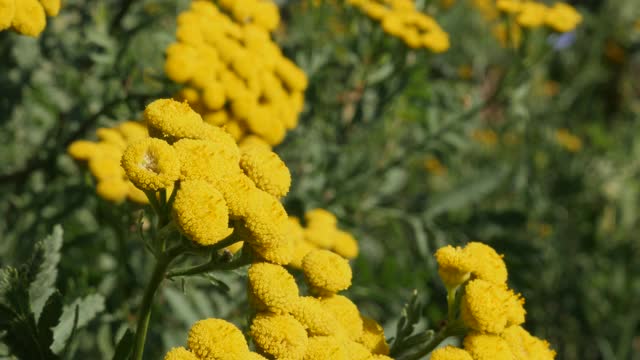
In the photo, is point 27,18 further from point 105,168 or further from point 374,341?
point 374,341

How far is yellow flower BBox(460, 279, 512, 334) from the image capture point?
1.86 meters

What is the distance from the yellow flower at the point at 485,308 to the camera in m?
1.86

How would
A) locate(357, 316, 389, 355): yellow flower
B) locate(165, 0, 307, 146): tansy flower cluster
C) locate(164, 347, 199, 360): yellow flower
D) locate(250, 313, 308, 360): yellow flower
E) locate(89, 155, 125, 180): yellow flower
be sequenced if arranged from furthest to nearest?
1. locate(165, 0, 307, 146): tansy flower cluster
2. locate(89, 155, 125, 180): yellow flower
3. locate(357, 316, 389, 355): yellow flower
4. locate(250, 313, 308, 360): yellow flower
5. locate(164, 347, 199, 360): yellow flower

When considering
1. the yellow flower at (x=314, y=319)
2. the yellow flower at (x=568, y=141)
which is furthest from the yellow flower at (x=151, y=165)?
the yellow flower at (x=568, y=141)

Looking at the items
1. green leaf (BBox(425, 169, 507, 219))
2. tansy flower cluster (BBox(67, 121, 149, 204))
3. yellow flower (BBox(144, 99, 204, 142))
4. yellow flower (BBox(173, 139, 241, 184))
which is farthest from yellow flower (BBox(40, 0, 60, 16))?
green leaf (BBox(425, 169, 507, 219))

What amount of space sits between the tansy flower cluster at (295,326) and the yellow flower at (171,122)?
1.00 ft

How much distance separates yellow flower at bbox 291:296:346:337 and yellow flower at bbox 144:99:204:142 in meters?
0.41

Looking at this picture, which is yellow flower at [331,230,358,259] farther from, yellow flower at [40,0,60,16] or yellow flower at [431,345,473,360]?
yellow flower at [40,0,60,16]

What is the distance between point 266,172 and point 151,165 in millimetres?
250

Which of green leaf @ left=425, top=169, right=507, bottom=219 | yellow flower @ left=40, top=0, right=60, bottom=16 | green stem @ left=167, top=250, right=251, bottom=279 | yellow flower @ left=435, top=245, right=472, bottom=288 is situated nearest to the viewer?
green stem @ left=167, top=250, right=251, bottom=279

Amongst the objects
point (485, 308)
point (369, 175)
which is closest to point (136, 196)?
point (485, 308)

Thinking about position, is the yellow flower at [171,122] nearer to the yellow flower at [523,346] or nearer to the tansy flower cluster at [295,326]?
the tansy flower cluster at [295,326]

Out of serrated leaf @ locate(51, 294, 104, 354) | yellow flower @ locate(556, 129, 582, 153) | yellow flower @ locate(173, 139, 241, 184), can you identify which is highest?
yellow flower @ locate(173, 139, 241, 184)

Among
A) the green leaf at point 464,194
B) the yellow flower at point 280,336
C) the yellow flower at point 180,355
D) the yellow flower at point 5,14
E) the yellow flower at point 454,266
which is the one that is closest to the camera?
the yellow flower at point 180,355
